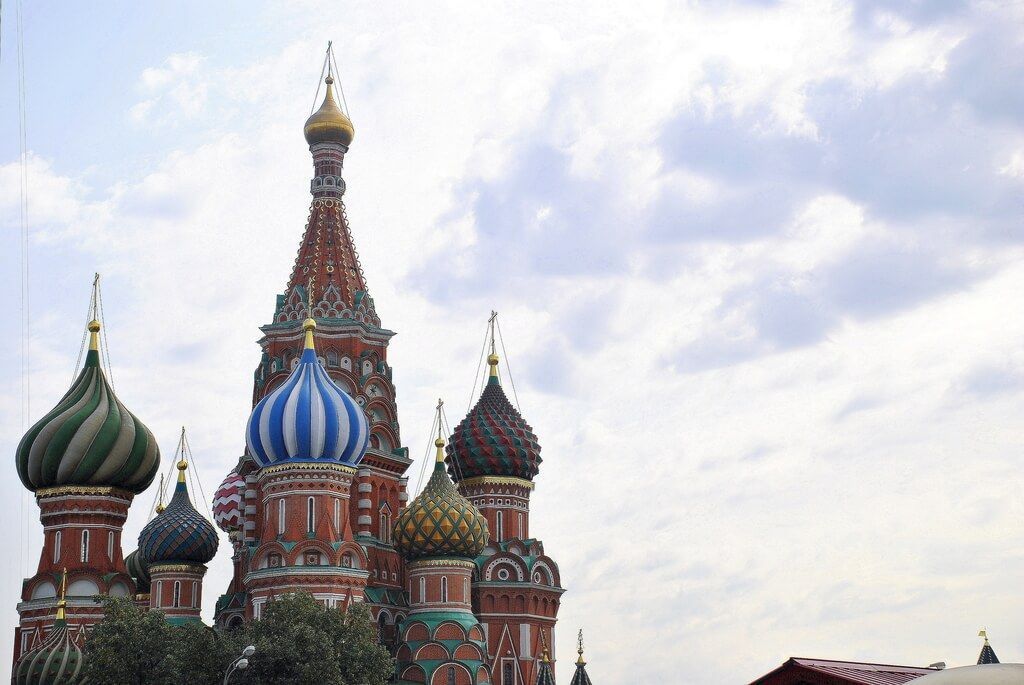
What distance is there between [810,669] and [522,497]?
104 feet

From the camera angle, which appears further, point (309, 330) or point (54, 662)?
point (309, 330)

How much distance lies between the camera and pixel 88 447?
4934 cm

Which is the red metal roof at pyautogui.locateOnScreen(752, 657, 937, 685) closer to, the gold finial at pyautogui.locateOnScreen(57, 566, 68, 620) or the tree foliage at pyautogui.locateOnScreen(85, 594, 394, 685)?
the tree foliage at pyautogui.locateOnScreen(85, 594, 394, 685)

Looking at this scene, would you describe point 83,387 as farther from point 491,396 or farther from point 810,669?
point 810,669

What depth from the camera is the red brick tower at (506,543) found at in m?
49.7

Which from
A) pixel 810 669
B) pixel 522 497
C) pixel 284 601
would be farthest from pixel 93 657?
pixel 810 669

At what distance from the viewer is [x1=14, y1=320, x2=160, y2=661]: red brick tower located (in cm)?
4853

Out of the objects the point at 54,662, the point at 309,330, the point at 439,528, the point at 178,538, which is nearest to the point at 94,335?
the point at 178,538

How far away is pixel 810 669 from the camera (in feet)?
71.2

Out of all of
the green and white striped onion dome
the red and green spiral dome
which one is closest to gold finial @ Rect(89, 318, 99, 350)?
the green and white striped onion dome

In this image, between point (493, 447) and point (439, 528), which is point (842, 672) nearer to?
point (439, 528)

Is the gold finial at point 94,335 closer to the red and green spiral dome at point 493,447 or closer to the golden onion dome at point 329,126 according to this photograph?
the golden onion dome at point 329,126

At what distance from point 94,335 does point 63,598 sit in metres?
9.77

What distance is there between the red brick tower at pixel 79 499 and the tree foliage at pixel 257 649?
7.64 meters
